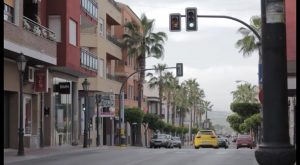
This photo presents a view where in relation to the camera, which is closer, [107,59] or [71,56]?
[71,56]

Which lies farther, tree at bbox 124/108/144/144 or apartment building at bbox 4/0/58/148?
tree at bbox 124/108/144/144

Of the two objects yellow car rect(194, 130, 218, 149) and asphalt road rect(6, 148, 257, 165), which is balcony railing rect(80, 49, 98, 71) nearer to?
yellow car rect(194, 130, 218, 149)

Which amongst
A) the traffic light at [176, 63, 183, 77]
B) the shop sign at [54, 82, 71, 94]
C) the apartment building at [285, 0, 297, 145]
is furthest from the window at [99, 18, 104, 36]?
the apartment building at [285, 0, 297, 145]

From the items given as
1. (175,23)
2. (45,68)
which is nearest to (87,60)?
(45,68)

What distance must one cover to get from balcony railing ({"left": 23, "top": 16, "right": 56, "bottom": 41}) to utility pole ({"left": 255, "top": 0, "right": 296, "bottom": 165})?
25.1 meters

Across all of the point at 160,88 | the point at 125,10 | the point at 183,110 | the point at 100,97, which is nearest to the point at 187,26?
the point at 100,97

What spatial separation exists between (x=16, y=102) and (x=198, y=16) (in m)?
11.6

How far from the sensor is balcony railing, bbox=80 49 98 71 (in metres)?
40.7

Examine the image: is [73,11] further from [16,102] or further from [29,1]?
[16,102]

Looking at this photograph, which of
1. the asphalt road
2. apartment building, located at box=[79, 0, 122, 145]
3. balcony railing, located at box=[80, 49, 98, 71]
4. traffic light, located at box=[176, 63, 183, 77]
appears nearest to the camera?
the asphalt road

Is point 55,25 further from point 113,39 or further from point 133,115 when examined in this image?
point 133,115

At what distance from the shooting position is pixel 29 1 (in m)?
34.5

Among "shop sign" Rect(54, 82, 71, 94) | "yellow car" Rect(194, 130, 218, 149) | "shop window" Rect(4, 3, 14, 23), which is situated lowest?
"yellow car" Rect(194, 130, 218, 149)

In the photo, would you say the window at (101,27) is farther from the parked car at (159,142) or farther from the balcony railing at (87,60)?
the parked car at (159,142)
